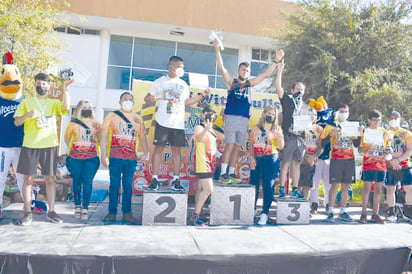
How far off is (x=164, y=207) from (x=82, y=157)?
1.34 meters

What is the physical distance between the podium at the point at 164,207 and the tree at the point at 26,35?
218 inches

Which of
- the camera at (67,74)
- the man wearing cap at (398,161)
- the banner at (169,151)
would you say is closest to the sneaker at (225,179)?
the banner at (169,151)

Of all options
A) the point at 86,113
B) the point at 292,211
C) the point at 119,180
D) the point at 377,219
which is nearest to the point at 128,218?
the point at 119,180

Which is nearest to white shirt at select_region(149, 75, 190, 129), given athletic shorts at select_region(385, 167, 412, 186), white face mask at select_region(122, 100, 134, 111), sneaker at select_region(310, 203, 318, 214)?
white face mask at select_region(122, 100, 134, 111)

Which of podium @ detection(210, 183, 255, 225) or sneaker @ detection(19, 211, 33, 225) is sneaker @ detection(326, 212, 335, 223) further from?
sneaker @ detection(19, 211, 33, 225)

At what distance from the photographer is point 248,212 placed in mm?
4797

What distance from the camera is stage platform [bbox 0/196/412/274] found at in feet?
10.2

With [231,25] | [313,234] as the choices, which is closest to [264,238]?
[313,234]

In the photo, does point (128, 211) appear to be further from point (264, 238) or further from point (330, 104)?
point (330, 104)

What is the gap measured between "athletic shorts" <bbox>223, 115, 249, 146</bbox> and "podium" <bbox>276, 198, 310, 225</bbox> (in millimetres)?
1086

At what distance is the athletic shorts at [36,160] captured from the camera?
4230 mm

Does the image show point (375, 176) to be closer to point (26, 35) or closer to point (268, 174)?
point (268, 174)

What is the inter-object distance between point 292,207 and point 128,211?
237cm

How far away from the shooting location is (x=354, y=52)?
10.6 m
